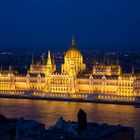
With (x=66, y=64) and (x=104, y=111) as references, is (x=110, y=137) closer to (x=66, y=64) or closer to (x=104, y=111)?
(x=104, y=111)

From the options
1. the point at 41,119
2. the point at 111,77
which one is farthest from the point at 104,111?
the point at 111,77

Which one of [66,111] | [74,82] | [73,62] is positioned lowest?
[66,111]

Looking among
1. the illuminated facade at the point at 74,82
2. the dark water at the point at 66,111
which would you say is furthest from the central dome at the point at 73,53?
the dark water at the point at 66,111

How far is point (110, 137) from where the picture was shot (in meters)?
16.1

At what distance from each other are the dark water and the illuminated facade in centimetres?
387

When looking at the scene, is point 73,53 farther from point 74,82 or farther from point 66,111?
point 66,111

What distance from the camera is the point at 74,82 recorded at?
42281 millimetres

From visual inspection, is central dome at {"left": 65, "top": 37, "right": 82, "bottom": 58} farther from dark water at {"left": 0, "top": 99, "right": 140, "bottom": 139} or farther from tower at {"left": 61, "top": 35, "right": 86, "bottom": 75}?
dark water at {"left": 0, "top": 99, "right": 140, "bottom": 139}

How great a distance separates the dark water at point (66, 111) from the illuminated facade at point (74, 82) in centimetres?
387

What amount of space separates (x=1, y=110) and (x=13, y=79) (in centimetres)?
1401

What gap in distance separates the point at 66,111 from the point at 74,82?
10808 mm

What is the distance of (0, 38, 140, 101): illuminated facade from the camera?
132 feet

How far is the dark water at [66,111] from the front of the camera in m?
27.3

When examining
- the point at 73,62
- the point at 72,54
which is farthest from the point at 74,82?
the point at 72,54
